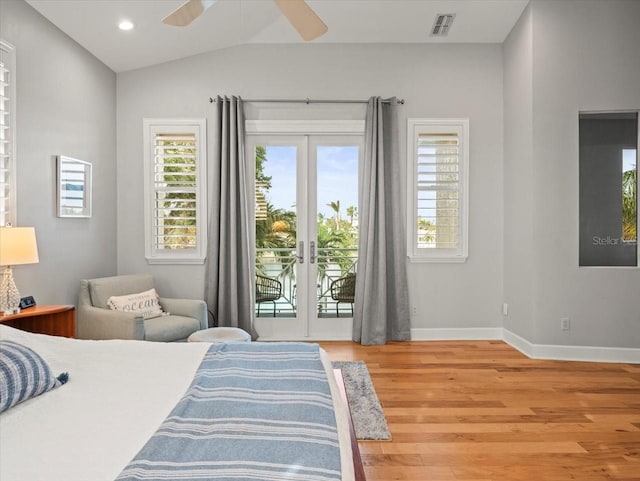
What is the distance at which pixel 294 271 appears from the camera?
4809 millimetres

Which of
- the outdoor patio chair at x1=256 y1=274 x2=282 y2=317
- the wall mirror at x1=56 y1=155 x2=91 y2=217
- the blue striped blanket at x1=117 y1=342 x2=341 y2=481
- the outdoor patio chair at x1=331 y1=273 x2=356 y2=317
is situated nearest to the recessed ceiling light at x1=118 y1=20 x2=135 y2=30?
the wall mirror at x1=56 y1=155 x2=91 y2=217

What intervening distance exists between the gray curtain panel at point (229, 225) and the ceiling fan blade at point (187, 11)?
2257mm

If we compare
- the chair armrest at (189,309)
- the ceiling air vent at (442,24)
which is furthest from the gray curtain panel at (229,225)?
the ceiling air vent at (442,24)

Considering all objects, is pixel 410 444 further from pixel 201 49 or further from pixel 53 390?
pixel 201 49

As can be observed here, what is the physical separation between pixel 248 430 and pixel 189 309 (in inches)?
119

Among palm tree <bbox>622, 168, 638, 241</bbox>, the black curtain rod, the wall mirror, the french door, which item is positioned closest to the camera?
the wall mirror

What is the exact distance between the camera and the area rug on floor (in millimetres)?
2568

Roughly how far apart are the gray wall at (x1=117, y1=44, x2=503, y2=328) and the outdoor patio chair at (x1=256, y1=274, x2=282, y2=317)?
65 cm

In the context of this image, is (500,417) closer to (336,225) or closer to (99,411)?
(99,411)

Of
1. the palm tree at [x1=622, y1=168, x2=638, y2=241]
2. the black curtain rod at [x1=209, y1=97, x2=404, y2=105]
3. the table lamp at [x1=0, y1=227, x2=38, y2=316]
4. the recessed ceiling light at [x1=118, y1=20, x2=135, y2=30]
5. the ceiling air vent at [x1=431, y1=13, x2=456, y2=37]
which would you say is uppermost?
the ceiling air vent at [x1=431, y1=13, x2=456, y2=37]

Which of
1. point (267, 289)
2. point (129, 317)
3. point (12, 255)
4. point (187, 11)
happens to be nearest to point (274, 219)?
point (267, 289)

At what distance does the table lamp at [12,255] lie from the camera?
2.75 metres

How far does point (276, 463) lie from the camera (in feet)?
3.42

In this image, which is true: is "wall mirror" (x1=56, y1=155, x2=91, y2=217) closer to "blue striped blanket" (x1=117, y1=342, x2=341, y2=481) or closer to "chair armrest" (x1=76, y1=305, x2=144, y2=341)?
"chair armrest" (x1=76, y1=305, x2=144, y2=341)
